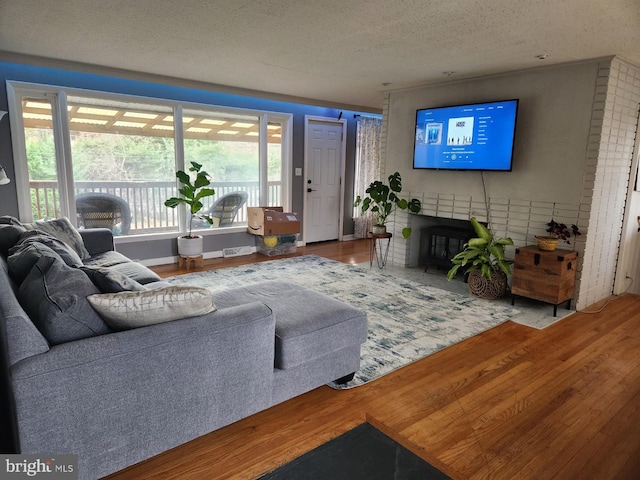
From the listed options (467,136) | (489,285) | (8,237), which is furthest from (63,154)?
(489,285)

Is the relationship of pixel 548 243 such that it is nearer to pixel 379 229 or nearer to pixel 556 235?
pixel 556 235

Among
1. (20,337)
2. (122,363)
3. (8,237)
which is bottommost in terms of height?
(122,363)

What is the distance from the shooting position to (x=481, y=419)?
2.21 meters

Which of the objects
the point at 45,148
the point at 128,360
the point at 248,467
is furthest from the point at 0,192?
the point at 248,467

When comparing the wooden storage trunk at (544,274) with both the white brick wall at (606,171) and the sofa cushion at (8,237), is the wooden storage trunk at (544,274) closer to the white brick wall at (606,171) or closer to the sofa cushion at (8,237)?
the white brick wall at (606,171)

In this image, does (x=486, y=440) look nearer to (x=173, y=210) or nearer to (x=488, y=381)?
(x=488, y=381)

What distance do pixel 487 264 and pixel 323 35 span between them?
262 centimetres

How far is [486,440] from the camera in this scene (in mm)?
2041

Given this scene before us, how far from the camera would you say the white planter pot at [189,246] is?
5152 millimetres

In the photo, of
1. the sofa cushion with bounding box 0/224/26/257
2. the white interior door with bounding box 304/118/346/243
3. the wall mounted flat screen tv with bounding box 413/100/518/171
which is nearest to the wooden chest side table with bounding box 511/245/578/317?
the wall mounted flat screen tv with bounding box 413/100/518/171

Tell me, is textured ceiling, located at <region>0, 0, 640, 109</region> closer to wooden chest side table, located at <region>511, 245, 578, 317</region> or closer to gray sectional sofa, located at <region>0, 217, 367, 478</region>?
wooden chest side table, located at <region>511, 245, 578, 317</region>

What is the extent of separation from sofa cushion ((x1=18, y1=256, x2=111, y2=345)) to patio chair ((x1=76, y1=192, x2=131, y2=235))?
11.3 feet

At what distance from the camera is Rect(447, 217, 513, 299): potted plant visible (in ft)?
13.4

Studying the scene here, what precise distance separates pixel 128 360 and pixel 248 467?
0.73 meters
